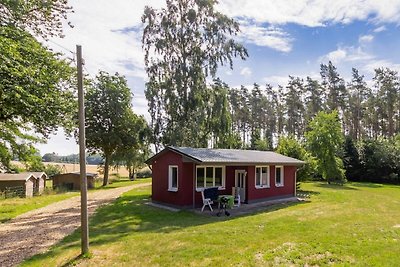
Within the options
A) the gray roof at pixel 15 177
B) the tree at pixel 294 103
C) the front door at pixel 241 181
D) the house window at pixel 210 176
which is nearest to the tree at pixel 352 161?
the tree at pixel 294 103

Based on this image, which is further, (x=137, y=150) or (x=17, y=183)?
(x=137, y=150)

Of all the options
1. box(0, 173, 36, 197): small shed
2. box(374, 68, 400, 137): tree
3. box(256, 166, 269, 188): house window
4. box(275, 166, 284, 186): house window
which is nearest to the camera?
box(256, 166, 269, 188): house window

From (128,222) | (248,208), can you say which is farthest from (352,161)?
(128,222)

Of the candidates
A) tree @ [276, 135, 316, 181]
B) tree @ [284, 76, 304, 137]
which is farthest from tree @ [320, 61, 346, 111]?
tree @ [276, 135, 316, 181]

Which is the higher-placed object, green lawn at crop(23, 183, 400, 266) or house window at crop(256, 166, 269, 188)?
house window at crop(256, 166, 269, 188)

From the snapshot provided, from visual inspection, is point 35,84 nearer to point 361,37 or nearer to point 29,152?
point 29,152

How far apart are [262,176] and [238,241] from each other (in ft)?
33.4

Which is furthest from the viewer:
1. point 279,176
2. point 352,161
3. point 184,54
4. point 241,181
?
point 352,161

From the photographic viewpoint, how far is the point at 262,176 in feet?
63.7

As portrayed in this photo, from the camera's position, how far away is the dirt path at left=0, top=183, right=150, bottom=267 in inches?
359

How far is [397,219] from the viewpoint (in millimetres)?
13242

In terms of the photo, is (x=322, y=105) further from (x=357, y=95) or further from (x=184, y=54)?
(x=184, y=54)

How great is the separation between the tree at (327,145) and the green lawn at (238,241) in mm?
19725

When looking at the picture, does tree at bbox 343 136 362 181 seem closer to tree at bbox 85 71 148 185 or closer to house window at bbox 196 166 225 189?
tree at bbox 85 71 148 185
